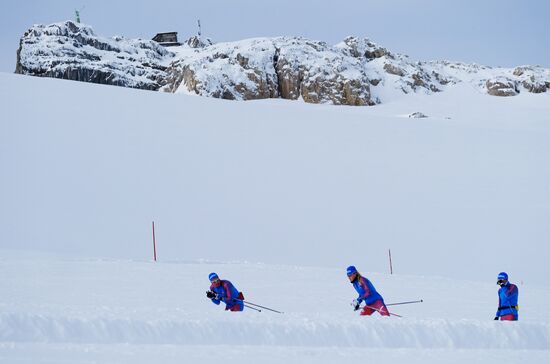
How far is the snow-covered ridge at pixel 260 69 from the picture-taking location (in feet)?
227

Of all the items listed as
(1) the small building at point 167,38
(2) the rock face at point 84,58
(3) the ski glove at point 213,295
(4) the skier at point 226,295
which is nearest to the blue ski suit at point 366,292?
(4) the skier at point 226,295

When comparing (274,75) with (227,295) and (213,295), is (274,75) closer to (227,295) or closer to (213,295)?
(227,295)

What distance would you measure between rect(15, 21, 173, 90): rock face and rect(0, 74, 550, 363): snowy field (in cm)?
4236

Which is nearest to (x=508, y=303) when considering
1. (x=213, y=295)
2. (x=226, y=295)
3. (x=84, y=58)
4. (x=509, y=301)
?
(x=509, y=301)

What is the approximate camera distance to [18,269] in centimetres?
1018

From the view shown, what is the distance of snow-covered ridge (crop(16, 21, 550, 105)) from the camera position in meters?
69.1

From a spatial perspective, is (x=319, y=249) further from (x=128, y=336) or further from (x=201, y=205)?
(x=128, y=336)

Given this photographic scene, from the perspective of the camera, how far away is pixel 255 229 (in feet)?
54.7

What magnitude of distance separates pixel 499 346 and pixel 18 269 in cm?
720

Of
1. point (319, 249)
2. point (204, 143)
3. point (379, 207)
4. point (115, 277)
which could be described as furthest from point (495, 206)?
point (115, 277)

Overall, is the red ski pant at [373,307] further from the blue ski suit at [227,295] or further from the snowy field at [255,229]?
the blue ski suit at [227,295]

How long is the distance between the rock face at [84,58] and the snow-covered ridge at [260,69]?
0.36 feet

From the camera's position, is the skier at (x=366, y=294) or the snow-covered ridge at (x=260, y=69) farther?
the snow-covered ridge at (x=260, y=69)

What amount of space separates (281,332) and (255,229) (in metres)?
10.5
